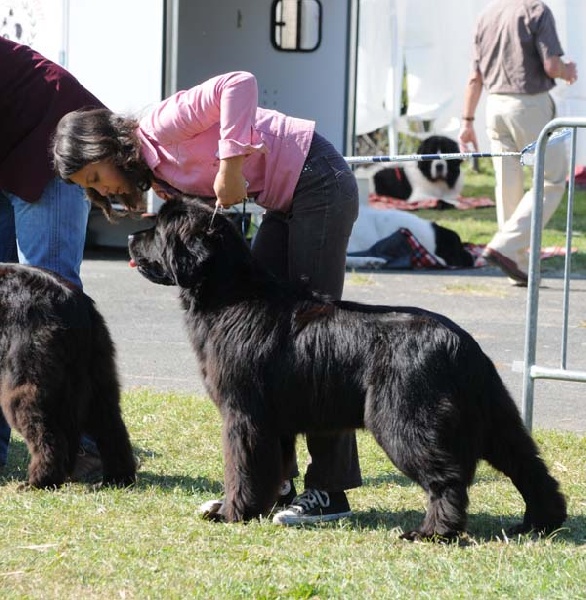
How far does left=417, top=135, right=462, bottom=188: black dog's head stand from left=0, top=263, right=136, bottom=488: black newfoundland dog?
477 inches

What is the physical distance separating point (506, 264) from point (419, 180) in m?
6.55

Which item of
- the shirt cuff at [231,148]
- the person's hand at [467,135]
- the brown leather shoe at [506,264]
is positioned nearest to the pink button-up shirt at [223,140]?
the shirt cuff at [231,148]

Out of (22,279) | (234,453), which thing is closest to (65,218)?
(22,279)

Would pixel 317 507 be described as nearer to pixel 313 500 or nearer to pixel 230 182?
pixel 313 500

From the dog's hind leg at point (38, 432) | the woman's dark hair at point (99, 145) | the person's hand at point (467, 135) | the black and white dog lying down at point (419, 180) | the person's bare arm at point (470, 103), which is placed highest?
the person's bare arm at point (470, 103)

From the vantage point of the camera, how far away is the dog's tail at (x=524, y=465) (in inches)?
161

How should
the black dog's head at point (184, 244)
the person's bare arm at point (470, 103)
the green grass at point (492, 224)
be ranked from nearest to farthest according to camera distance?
the black dog's head at point (184, 244)
the person's bare arm at point (470, 103)
the green grass at point (492, 224)

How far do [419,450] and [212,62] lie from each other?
10.1 m

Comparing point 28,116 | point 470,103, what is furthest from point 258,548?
point 470,103

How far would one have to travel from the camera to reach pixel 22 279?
185 inches

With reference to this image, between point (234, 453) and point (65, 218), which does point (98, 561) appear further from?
point (65, 218)

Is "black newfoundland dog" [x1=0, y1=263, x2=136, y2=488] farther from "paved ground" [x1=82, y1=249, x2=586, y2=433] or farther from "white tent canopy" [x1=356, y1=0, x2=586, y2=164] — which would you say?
"white tent canopy" [x1=356, y1=0, x2=586, y2=164]

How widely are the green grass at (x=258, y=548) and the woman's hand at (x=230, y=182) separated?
45.7 inches

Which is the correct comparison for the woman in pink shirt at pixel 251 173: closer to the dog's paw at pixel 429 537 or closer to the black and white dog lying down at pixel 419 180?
the dog's paw at pixel 429 537
